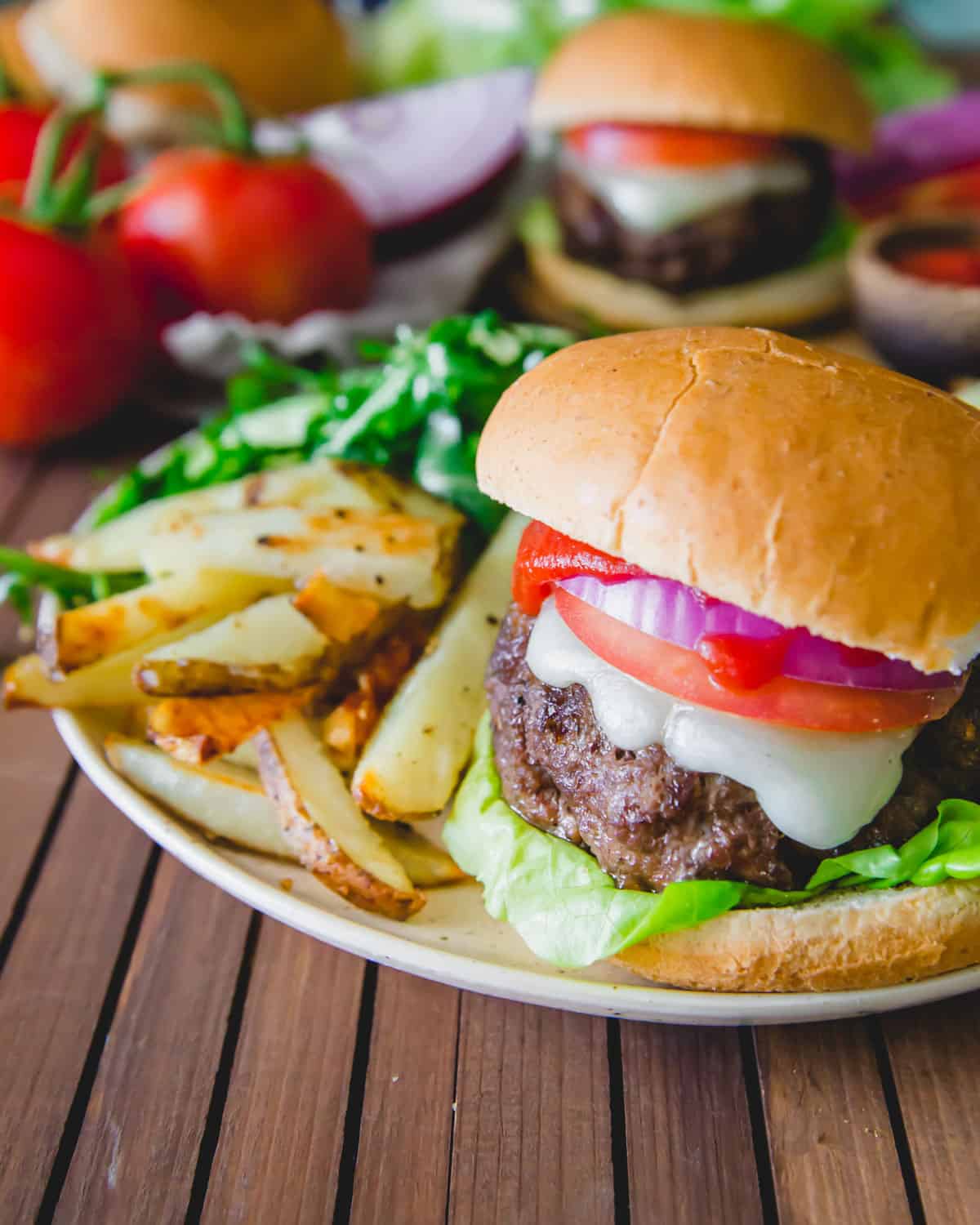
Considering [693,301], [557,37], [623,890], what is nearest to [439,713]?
[623,890]

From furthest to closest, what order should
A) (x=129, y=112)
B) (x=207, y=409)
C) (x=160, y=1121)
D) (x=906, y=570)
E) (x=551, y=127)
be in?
(x=129, y=112), (x=551, y=127), (x=207, y=409), (x=160, y=1121), (x=906, y=570)

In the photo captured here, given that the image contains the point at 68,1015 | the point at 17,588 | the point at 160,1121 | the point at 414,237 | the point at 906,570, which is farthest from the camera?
the point at 414,237

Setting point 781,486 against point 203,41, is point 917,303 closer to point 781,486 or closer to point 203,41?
point 781,486

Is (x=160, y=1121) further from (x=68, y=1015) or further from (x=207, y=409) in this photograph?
(x=207, y=409)

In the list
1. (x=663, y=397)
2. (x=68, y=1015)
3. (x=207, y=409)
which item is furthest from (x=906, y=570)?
(x=207, y=409)

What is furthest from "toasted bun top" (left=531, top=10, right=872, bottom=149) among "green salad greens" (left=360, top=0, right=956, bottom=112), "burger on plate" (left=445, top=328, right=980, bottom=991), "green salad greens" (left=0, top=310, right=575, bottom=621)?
"burger on plate" (left=445, top=328, right=980, bottom=991)

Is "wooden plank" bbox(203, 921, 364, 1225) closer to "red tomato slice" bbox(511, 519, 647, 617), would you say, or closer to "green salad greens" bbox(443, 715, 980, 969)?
"green salad greens" bbox(443, 715, 980, 969)
